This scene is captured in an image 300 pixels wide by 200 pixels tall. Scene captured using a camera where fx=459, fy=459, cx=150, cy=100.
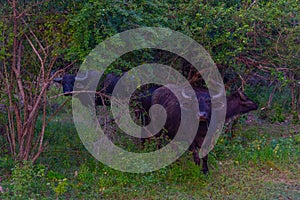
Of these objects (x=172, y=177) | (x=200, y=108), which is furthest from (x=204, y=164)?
(x=200, y=108)

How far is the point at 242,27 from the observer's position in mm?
6535

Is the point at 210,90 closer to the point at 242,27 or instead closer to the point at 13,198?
the point at 242,27

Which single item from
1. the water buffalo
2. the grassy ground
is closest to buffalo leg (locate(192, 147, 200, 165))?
the water buffalo

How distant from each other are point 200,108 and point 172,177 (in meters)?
1.59

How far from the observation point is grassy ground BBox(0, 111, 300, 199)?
18.8 ft

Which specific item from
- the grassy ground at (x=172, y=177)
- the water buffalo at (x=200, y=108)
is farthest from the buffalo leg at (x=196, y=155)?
the grassy ground at (x=172, y=177)

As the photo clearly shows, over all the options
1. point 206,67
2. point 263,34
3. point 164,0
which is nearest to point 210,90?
point 206,67

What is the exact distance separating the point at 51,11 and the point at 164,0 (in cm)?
162

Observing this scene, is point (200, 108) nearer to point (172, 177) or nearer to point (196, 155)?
point (196, 155)

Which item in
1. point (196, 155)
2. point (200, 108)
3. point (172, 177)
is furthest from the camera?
point (200, 108)

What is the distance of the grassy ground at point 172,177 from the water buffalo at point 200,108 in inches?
10.4

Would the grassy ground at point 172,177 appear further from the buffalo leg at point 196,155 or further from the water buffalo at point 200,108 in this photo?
the water buffalo at point 200,108

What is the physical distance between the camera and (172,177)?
6242 millimetres

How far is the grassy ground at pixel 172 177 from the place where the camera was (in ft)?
18.8
